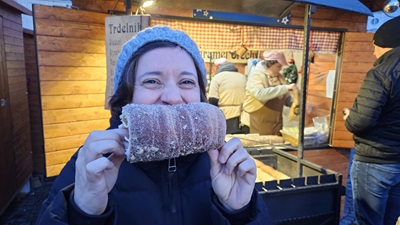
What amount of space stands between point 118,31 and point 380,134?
9.08 ft

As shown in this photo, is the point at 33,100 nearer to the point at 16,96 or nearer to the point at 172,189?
the point at 16,96

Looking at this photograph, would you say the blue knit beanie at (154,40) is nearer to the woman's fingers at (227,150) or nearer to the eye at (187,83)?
the eye at (187,83)

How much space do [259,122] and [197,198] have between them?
163 inches

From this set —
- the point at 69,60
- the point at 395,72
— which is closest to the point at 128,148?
the point at 395,72

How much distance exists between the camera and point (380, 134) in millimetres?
2646

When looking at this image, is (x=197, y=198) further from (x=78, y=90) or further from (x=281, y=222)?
(x=78, y=90)

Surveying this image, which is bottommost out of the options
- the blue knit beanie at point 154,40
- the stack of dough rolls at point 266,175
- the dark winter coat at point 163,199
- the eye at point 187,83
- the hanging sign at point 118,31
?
the stack of dough rolls at point 266,175

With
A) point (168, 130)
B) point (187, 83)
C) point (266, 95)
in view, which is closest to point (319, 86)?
point (266, 95)

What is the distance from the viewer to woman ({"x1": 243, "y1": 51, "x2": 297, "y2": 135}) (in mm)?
4777

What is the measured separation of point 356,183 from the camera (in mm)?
2879

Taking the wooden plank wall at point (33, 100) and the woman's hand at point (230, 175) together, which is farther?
the wooden plank wall at point (33, 100)

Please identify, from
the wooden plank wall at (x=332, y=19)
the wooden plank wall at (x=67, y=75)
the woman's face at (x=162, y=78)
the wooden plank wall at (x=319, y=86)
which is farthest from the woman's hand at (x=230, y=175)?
the wooden plank wall at (x=319, y=86)

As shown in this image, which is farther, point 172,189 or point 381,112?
point 381,112

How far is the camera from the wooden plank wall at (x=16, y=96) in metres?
4.59
